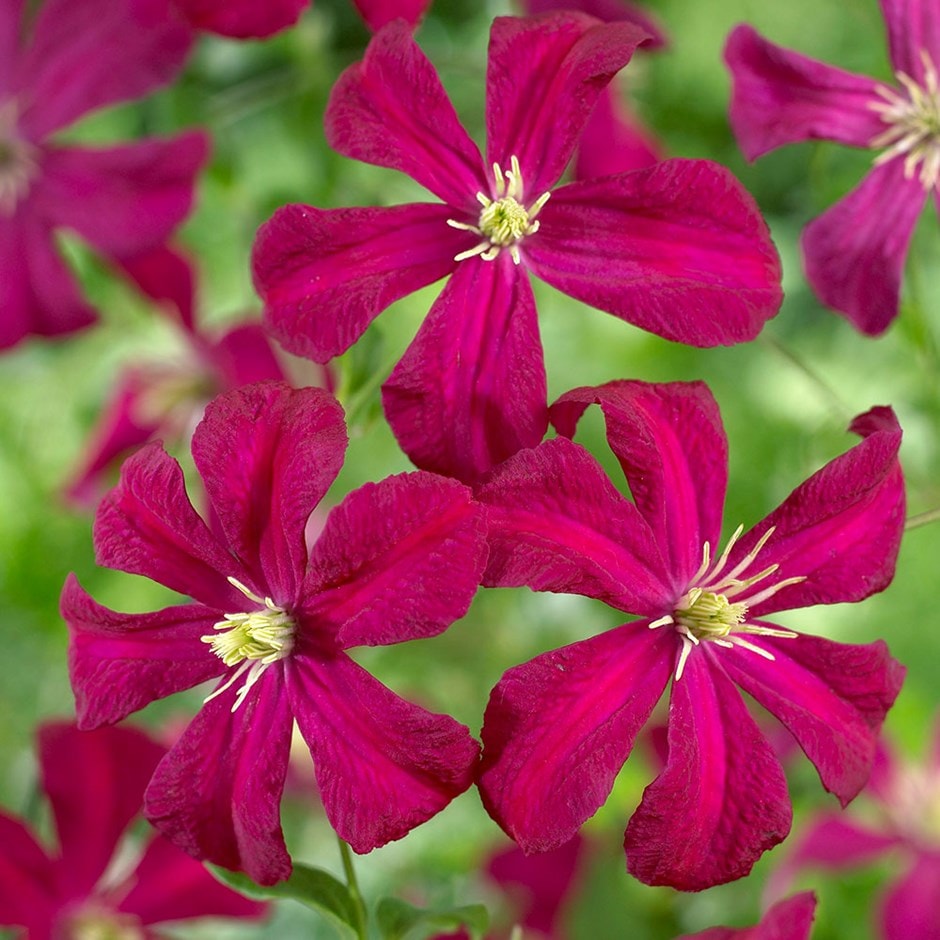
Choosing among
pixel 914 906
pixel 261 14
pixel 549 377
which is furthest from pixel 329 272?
pixel 914 906

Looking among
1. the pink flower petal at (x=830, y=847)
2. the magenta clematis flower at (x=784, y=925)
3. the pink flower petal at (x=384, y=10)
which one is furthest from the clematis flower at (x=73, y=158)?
the pink flower petal at (x=830, y=847)

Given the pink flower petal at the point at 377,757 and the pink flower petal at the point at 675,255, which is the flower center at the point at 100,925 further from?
the pink flower petal at the point at 675,255

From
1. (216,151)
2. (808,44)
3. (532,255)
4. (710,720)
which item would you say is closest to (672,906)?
(710,720)

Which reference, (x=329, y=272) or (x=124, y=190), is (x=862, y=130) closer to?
(x=329, y=272)

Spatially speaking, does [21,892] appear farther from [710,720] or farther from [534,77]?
[534,77]

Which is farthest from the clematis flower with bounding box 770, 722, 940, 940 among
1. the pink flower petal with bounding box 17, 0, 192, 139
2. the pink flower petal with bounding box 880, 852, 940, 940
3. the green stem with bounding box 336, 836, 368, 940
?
the pink flower petal with bounding box 17, 0, 192, 139

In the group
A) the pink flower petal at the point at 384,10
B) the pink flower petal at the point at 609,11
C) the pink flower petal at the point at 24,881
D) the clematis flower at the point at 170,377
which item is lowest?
the pink flower petal at the point at 24,881

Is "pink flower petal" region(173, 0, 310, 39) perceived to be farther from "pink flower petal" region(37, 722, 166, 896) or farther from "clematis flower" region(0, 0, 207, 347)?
"pink flower petal" region(37, 722, 166, 896)
